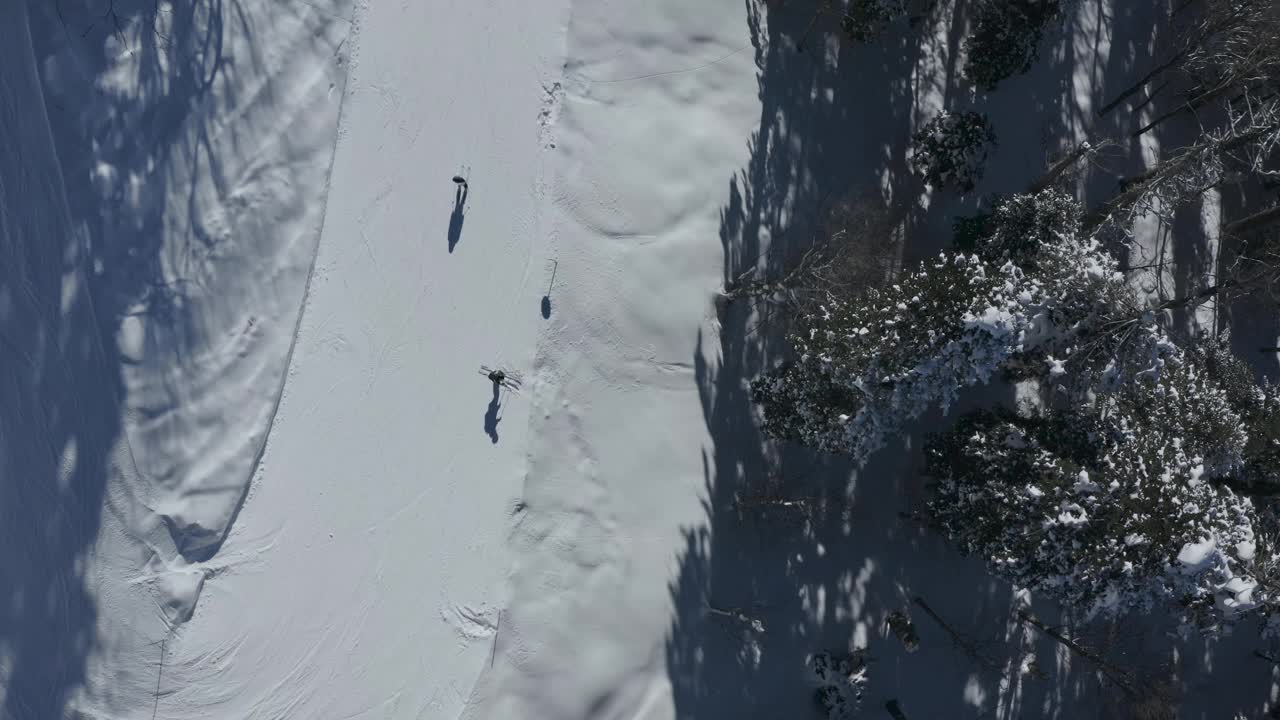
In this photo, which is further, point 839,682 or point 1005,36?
point 1005,36

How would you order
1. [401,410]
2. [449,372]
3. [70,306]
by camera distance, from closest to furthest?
1. [70,306]
2. [401,410]
3. [449,372]

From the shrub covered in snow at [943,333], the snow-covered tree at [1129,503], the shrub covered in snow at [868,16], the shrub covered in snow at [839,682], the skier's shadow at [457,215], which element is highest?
the shrub covered in snow at [868,16]

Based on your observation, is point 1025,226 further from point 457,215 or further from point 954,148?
point 457,215

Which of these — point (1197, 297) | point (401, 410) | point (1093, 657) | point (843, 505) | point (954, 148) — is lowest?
point (1093, 657)

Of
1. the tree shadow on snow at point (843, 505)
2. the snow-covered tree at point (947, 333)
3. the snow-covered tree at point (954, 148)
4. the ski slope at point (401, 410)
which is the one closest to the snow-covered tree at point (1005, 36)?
the tree shadow on snow at point (843, 505)

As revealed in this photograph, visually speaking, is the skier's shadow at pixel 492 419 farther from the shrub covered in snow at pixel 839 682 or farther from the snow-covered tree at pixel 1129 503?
the snow-covered tree at pixel 1129 503

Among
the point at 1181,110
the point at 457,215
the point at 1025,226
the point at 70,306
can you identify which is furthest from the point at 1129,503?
the point at 70,306

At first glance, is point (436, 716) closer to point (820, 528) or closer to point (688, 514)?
point (688, 514)

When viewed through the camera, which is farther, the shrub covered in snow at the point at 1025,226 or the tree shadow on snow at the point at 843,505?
the tree shadow on snow at the point at 843,505
